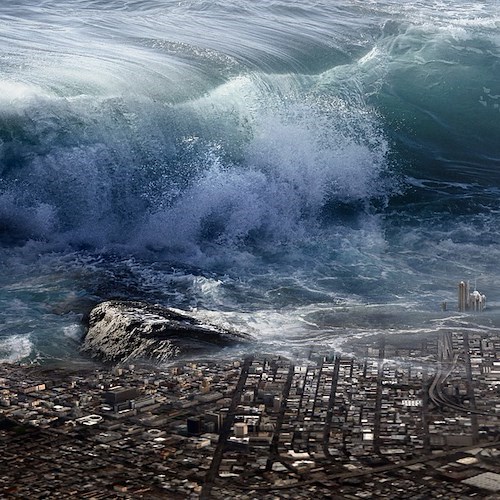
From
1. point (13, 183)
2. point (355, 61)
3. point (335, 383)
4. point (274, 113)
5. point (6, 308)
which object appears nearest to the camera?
point (335, 383)

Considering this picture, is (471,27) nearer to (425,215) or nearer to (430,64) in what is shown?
(430,64)

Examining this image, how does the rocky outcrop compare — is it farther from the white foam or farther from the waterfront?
the white foam

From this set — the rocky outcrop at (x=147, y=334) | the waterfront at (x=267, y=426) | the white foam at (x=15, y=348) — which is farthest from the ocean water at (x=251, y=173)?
the waterfront at (x=267, y=426)

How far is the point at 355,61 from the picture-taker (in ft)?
201

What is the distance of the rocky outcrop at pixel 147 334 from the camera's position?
134 feet

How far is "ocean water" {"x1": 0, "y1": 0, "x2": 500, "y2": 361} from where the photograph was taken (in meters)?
45.0

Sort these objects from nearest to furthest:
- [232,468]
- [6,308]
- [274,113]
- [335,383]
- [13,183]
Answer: [232,468]
[335,383]
[6,308]
[13,183]
[274,113]

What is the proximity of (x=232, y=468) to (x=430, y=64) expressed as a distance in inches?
1223

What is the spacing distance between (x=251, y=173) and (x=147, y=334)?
40.3 feet

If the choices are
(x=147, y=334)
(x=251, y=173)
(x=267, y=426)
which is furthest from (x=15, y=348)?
(x=251, y=173)

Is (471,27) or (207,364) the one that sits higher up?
(471,27)

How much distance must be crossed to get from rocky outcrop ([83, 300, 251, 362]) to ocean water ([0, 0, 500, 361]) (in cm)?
61

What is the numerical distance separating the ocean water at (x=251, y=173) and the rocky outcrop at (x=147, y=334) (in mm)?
609

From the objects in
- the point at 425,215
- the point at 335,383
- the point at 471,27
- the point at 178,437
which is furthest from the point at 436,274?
the point at 471,27
